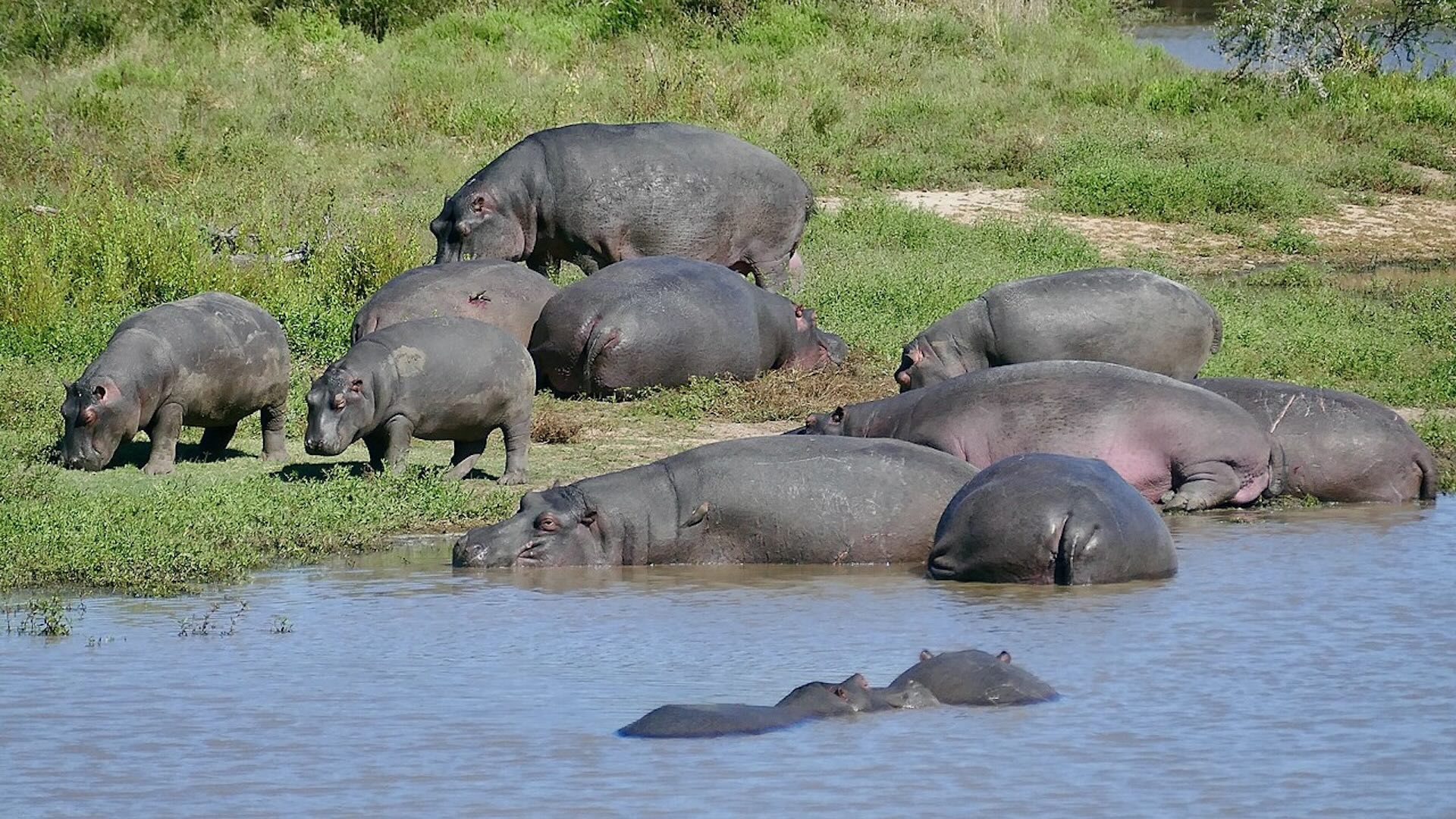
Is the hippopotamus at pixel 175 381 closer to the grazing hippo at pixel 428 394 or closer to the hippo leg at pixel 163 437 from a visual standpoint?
the hippo leg at pixel 163 437

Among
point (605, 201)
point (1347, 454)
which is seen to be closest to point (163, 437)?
point (605, 201)

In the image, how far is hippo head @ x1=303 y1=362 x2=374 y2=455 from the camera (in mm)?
9047

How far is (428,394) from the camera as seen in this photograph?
9.35m

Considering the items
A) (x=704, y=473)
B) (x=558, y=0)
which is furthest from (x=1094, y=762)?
(x=558, y=0)

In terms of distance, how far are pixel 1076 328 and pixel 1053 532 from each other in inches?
146

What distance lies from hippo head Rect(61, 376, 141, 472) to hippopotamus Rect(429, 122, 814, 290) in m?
4.46

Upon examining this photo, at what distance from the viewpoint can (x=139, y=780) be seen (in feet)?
17.2

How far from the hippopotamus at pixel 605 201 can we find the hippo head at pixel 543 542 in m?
5.66

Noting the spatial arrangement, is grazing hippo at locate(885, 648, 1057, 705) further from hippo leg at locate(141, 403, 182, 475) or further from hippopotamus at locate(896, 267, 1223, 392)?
hippopotamus at locate(896, 267, 1223, 392)

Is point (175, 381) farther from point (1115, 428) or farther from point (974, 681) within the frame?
point (974, 681)

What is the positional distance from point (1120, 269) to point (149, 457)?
5.10 metres

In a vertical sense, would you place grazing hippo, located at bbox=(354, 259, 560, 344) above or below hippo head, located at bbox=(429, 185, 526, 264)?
below

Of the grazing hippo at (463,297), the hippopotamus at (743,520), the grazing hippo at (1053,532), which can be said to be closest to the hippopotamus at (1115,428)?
the hippopotamus at (743,520)

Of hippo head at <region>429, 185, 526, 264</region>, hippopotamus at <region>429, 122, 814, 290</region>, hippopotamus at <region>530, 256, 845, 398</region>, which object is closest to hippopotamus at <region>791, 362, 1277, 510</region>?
hippopotamus at <region>530, 256, 845, 398</region>
